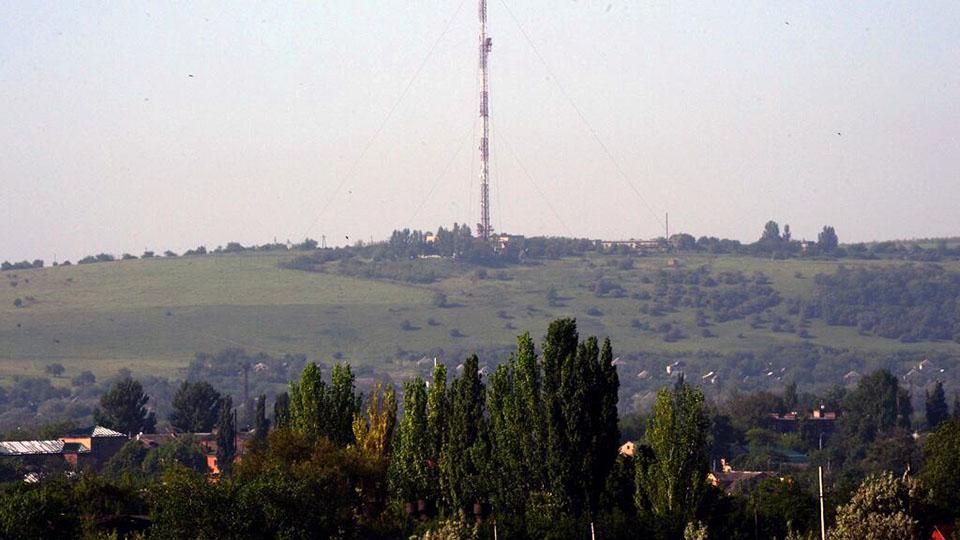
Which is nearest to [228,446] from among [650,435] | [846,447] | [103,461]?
[103,461]

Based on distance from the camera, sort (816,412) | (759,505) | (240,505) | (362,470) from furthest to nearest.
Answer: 1. (816,412)
2. (759,505)
3. (362,470)
4. (240,505)

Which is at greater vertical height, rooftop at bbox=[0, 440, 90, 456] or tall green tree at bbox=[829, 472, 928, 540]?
tall green tree at bbox=[829, 472, 928, 540]

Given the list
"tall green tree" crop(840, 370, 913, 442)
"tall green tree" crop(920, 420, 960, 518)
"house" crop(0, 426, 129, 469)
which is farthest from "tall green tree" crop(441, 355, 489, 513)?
"tall green tree" crop(840, 370, 913, 442)

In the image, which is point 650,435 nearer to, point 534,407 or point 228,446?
point 534,407

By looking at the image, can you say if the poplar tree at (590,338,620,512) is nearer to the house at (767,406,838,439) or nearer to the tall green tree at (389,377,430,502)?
the tall green tree at (389,377,430,502)

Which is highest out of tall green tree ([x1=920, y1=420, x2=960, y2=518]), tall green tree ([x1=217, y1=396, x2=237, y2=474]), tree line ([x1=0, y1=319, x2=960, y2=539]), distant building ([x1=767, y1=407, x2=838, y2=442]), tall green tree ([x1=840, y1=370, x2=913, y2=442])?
tree line ([x1=0, y1=319, x2=960, y2=539])

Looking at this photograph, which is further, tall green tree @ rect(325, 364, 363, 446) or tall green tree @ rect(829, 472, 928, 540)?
tall green tree @ rect(325, 364, 363, 446)

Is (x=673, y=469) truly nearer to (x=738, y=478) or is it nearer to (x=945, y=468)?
(x=945, y=468)
